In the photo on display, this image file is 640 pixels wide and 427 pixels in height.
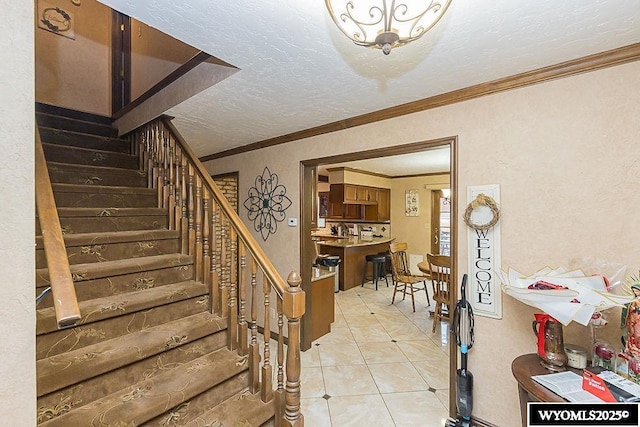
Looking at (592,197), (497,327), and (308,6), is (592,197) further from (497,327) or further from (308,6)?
(308,6)

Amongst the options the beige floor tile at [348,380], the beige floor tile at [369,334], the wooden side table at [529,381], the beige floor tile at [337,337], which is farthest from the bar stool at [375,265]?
the wooden side table at [529,381]

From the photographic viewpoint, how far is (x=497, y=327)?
2.04 metres

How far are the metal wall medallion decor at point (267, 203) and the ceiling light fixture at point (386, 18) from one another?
2543 mm

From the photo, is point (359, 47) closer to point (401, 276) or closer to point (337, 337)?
point (337, 337)

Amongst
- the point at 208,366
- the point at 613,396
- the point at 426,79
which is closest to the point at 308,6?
the point at 426,79

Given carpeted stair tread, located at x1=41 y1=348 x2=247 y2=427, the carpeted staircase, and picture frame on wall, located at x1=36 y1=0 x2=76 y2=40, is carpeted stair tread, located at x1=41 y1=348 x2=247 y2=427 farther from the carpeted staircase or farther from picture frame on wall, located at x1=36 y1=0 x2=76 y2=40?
picture frame on wall, located at x1=36 y1=0 x2=76 y2=40

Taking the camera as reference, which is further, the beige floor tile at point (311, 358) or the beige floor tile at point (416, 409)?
the beige floor tile at point (311, 358)

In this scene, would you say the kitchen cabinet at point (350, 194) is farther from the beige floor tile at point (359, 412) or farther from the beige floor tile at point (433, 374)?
the beige floor tile at point (359, 412)

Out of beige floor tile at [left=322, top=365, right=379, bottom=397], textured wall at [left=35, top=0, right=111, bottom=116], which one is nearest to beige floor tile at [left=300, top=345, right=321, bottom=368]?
beige floor tile at [left=322, top=365, right=379, bottom=397]

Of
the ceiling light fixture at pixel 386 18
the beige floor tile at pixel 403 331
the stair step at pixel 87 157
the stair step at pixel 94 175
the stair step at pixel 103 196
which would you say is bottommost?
the beige floor tile at pixel 403 331

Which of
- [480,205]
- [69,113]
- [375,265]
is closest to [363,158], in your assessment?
[480,205]

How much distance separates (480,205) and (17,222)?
233 cm

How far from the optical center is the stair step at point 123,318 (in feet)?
5.20

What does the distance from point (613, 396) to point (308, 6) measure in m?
2.21
